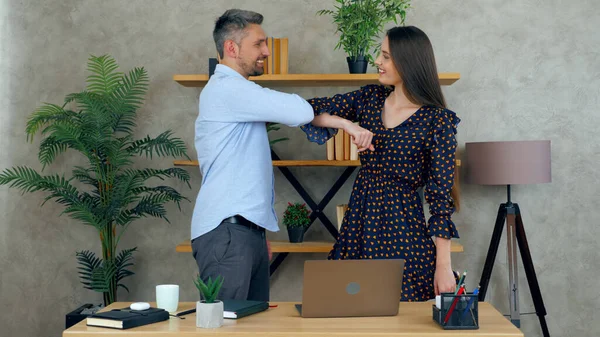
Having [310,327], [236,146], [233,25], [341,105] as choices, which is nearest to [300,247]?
[341,105]

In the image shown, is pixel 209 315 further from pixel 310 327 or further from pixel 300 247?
pixel 300 247

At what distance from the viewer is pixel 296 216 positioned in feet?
14.2

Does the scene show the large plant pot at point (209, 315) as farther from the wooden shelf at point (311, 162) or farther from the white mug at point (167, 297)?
the wooden shelf at point (311, 162)

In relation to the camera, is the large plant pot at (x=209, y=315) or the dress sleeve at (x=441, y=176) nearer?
the large plant pot at (x=209, y=315)

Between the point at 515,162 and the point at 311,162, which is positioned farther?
the point at 311,162

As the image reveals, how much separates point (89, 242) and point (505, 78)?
299cm

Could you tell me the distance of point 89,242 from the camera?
4.73m

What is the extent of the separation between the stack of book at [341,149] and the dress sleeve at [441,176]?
1.57 meters

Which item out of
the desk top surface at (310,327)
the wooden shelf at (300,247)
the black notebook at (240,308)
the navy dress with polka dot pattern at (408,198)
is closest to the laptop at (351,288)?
the desk top surface at (310,327)

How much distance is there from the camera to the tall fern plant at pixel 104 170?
4.19 meters

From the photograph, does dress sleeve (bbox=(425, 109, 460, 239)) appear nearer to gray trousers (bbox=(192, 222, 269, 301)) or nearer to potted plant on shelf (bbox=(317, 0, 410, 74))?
gray trousers (bbox=(192, 222, 269, 301))

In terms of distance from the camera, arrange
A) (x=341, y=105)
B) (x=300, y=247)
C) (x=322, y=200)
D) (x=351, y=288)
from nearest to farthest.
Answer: (x=351, y=288)
(x=341, y=105)
(x=300, y=247)
(x=322, y=200)

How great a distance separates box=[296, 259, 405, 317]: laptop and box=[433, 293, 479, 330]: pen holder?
0.16 metres

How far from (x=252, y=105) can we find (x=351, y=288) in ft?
2.73
